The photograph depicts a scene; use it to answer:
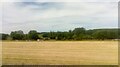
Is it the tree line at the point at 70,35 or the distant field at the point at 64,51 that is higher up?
the tree line at the point at 70,35

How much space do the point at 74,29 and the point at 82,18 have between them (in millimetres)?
673

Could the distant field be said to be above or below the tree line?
below

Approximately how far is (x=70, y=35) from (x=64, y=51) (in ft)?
3.26

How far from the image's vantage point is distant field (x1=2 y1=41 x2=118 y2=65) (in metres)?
7.79

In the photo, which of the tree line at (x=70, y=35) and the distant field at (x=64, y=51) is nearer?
the tree line at (x=70, y=35)

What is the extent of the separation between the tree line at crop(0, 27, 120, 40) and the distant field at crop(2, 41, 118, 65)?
1.21ft

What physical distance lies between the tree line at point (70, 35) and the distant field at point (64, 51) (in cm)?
37

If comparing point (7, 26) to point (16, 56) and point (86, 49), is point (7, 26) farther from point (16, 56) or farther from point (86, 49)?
point (86, 49)

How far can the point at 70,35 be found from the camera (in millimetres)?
8070

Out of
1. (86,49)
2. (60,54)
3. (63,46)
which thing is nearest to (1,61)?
(60,54)

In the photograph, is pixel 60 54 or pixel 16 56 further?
pixel 60 54

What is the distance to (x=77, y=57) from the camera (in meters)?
8.05

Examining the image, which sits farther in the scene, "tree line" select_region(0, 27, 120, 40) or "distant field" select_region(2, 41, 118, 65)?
"distant field" select_region(2, 41, 118, 65)

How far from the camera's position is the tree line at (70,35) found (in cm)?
723
